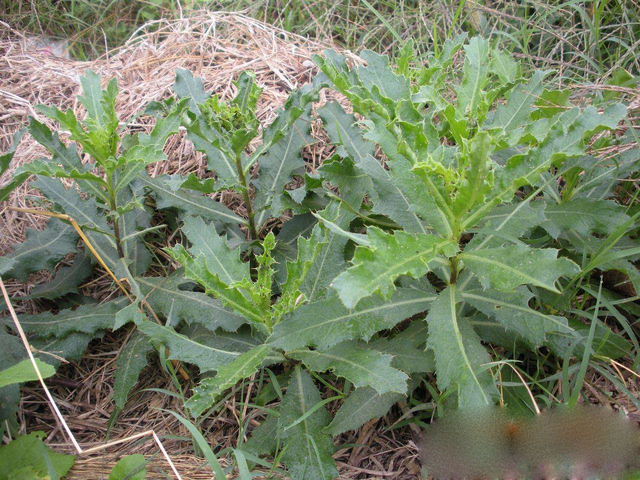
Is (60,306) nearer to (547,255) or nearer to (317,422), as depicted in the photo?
(317,422)

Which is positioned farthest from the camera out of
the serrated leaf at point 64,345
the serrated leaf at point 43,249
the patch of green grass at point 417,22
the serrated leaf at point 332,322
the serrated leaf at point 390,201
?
the patch of green grass at point 417,22

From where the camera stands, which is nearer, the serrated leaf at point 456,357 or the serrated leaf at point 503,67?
the serrated leaf at point 456,357

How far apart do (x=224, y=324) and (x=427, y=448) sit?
0.85m

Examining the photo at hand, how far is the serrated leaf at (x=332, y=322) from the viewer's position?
1.81m

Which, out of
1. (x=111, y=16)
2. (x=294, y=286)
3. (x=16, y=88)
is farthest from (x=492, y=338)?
(x=111, y=16)

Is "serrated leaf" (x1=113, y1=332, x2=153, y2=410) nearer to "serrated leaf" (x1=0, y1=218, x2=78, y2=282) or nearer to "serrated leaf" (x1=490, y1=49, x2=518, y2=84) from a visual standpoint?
"serrated leaf" (x1=0, y1=218, x2=78, y2=282)

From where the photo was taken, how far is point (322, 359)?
1.91 metres

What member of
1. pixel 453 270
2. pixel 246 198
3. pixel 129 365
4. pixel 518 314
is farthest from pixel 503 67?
pixel 129 365

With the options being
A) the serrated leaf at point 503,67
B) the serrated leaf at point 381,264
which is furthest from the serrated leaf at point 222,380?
the serrated leaf at point 503,67

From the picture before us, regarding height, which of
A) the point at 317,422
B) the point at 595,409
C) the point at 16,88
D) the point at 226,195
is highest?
the point at 16,88

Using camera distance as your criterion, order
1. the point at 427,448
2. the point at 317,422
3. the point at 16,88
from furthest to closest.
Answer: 1. the point at 16,88
2. the point at 317,422
3. the point at 427,448

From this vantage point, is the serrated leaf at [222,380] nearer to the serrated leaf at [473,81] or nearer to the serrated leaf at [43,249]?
the serrated leaf at [43,249]

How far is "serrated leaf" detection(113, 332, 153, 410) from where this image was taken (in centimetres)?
205

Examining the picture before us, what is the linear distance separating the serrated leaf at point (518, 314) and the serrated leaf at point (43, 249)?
65.3 inches
